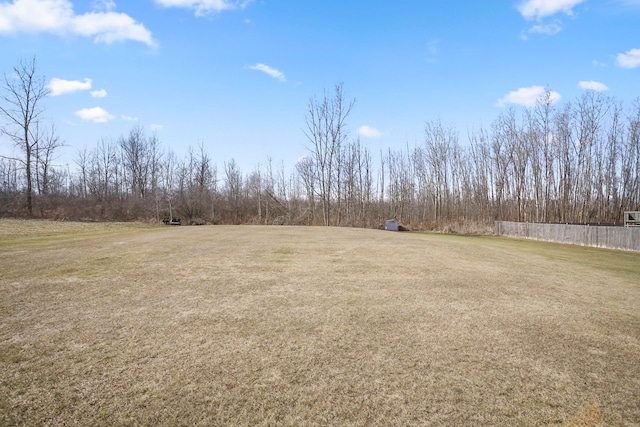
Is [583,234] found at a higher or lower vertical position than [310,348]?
higher

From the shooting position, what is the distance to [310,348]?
4.10m

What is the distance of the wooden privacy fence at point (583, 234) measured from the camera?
656 inches

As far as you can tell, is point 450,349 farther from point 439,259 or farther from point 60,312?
point 439,259

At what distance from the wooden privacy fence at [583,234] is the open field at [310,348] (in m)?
11.2

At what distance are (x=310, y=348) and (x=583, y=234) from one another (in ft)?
70.9

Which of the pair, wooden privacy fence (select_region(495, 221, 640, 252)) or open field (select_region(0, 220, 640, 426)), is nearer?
open field (select_region(0, 220, 640, 426))

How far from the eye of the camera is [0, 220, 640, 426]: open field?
9.55 feet

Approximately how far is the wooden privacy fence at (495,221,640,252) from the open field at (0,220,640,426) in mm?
11168

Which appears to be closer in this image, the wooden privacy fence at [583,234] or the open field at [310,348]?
the open field at [310,348]

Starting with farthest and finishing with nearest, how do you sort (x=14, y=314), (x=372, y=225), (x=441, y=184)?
1. (x=441, y=184)
2. (x=372, y=225)
3. (x=14, y=314)

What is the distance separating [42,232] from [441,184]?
3556cm

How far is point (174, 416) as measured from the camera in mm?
2768

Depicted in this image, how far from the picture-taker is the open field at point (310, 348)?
2.91 m

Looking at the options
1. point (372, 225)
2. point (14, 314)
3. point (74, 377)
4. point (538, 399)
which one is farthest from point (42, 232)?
point (372, 225)
